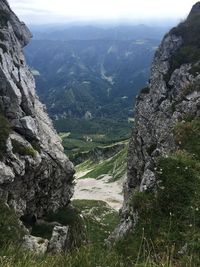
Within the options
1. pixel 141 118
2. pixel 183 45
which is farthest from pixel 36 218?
pixel 183 45

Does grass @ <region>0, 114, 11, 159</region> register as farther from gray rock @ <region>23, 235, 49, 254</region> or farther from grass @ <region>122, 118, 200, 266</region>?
grass @ <region>122, 118, 200, 266</region>

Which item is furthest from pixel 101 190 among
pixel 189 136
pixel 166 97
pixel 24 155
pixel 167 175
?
pixel 167 175

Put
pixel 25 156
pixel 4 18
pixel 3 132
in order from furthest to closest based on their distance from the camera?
pixel 4 18 < pixel 25 156 < pixel 3 132

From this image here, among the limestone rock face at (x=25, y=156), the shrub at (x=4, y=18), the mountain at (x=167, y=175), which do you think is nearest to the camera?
the mountain at (x=167, y=175)

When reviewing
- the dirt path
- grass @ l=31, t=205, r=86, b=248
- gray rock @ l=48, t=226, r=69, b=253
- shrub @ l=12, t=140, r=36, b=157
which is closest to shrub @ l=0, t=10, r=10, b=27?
shrub @ l=12, t=140, r=36, b=157

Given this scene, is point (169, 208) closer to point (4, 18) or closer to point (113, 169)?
point (4, 18)

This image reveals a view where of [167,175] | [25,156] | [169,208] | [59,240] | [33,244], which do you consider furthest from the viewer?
[25,156]

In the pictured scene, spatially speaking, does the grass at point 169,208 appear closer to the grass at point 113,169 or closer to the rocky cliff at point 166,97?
the rocky cliff at point 166,97

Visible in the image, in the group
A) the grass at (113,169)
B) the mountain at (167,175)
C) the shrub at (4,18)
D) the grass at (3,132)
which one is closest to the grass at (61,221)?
the grass at (3,132)
